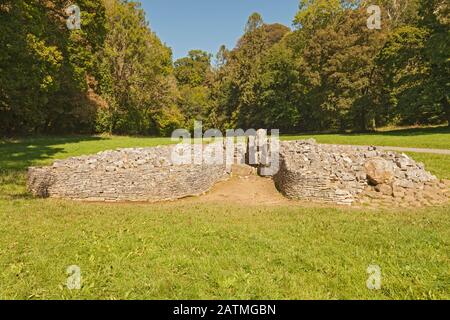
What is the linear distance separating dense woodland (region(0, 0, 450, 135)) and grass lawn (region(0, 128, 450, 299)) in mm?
16449

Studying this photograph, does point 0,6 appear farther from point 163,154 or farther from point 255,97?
point 255,97

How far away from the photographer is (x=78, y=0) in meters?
25.9

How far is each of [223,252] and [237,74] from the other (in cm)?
4337

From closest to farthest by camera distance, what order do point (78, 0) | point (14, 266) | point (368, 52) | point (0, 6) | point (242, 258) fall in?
point (14, 266) < point (242, 258) < point (0, 6) < point (78, 0) < point (368, 52)

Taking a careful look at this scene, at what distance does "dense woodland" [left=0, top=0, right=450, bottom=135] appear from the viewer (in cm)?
2291

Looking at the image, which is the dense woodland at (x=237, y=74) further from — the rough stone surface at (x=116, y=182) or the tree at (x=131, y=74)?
the rough stone surface at (x=116, y=182)

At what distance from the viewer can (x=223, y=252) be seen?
5727 mm

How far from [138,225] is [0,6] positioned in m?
18.8

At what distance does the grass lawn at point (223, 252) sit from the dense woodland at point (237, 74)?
16449mm

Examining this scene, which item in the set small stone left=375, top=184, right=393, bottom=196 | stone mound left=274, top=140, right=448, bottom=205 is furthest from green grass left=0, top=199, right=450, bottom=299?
small stone left=375, top=184, right=393, bottom=196

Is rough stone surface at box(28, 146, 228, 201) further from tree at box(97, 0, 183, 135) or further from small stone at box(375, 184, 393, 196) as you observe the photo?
tree at box(97, 0, 183, 135)

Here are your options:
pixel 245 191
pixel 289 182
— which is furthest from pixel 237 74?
pixel 289 182

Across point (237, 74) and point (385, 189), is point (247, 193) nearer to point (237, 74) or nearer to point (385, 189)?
point (385, 189)
